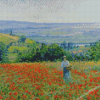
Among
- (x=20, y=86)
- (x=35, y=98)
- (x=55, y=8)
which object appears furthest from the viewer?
(x=55, y=8)

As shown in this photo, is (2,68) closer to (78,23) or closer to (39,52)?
(39,52)

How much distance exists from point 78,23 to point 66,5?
56.4 inches

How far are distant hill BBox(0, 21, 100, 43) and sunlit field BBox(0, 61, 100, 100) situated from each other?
189 cm

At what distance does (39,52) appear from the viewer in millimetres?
12312

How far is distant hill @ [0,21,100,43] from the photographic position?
11133 millimetres

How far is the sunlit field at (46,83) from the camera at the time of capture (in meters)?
6.64

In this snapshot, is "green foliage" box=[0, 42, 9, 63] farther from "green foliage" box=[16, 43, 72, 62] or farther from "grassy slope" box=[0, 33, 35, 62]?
"green foliage" box=[16, 43, 72, 62]

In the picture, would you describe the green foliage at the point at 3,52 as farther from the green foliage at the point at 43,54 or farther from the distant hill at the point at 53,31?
the distant hill at the point at 53,31

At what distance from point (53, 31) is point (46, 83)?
4403 millimetres

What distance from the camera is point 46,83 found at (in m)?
7.84

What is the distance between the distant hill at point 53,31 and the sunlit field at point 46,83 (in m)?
1.89

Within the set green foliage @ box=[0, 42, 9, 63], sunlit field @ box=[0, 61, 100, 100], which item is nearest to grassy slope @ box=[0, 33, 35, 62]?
green foliage @ box=[0, 42, 9, 63]

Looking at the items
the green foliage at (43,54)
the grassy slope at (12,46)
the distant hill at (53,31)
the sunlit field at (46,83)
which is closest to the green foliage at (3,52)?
the grassy slope at (12,46)

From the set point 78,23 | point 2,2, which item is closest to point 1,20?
point 2,2
